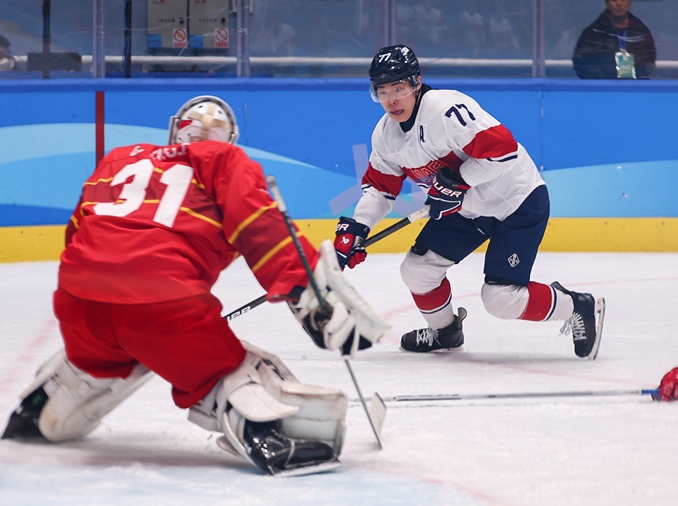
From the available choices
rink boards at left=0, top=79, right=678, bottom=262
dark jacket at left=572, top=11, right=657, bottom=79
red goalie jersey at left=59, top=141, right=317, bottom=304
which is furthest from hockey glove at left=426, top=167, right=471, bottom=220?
dark jacket at left=572, top=11, right=657, bottom=79

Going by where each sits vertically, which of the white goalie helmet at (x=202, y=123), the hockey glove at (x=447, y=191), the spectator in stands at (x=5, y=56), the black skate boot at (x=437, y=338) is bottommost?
the black skate boot at (x=437, y=338)

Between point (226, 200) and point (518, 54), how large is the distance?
14.7 feet

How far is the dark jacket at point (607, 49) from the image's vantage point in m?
5.80

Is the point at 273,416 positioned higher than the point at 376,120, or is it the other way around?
the point at 376,120

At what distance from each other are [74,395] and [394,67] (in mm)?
1477

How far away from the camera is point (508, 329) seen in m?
3.55

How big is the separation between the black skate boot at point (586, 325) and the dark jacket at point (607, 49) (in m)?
3.12

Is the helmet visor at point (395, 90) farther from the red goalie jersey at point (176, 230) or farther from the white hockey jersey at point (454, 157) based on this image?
the red goalie jersey at point (176, 230)

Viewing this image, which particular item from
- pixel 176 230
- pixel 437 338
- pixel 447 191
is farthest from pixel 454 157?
pixel 176 230

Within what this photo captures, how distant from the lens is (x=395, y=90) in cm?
290

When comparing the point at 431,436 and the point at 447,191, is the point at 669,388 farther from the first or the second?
the point at 447,191

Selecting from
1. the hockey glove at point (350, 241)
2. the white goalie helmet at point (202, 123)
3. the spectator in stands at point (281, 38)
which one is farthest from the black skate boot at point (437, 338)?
the spectator in stands at point (281, 38)

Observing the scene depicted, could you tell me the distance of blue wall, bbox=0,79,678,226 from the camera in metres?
5.18

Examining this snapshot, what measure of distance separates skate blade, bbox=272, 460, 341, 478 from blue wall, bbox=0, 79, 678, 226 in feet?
12.4
